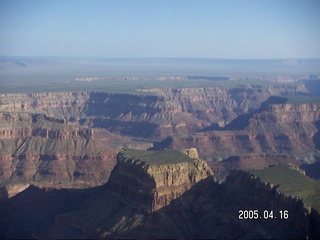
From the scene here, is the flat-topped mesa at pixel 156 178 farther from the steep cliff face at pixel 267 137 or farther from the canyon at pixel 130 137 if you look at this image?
the steep cliff face at pixel 267 137

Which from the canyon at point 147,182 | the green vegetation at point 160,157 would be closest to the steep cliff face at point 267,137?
the canyon at point 147,182

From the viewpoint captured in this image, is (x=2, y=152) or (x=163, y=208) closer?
(x=163, y=208)

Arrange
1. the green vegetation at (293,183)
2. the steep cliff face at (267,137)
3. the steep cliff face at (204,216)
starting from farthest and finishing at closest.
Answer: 1. the steep cliff face at (267,137)
2. the green vegetation at (293,183)
3. the steep cliff face at (204,216)

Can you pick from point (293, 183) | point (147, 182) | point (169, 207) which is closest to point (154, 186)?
point (147, 182)

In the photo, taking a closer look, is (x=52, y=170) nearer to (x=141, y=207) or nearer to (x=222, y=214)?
(x=141, y=207)

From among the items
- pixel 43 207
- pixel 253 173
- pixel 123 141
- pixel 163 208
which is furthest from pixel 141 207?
pixel 123 141

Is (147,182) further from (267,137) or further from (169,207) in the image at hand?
(267,137)

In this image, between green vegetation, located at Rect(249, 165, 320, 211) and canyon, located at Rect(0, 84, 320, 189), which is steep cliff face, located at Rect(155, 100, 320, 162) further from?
green vegetation, located at Rect(249, 165, 320, 211)
